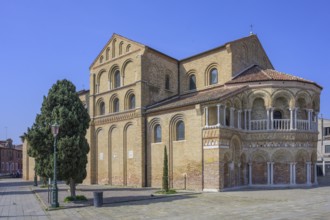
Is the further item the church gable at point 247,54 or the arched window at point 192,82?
the arched window at point 192,82

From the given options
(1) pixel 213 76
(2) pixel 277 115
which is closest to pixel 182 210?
(2) pixel 277 115

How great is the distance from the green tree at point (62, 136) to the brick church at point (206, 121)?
9481 mm

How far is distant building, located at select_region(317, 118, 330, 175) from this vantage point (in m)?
54.5

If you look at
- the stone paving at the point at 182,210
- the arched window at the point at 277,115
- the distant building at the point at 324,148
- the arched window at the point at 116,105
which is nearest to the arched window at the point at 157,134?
the arched window at the point at 116,105

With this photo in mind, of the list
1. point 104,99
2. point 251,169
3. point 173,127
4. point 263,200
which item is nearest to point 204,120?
point 173,127

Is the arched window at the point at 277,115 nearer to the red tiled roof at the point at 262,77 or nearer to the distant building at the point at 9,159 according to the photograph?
the red tiled roof at the point at 262,77

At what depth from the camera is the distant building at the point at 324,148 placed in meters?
54.5

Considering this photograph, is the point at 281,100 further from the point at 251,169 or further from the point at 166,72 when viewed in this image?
the point at 166,72

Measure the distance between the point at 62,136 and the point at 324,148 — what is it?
48562mm

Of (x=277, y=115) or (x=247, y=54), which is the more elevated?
(x=247, y=54)

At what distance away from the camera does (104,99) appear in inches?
1398

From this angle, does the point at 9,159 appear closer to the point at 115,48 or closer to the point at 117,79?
the point at 117,79

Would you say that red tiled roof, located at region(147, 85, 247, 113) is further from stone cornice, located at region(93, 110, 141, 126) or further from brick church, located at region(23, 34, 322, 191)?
stone cornice, located at region(93, 110, 141, 126)

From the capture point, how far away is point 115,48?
34938mm
